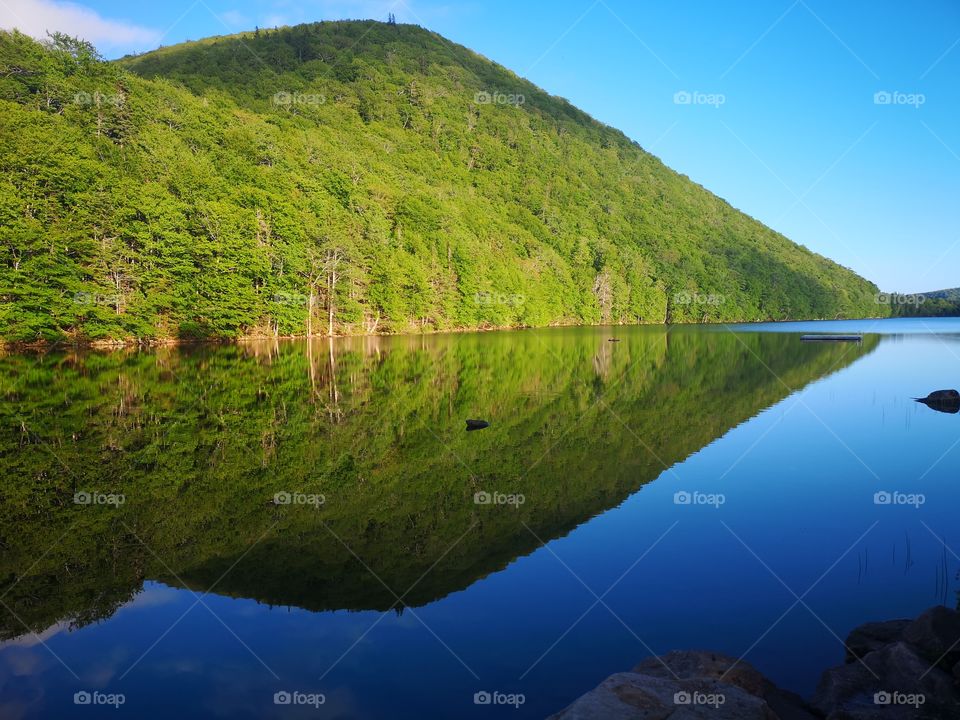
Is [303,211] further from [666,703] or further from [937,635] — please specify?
[666,703]

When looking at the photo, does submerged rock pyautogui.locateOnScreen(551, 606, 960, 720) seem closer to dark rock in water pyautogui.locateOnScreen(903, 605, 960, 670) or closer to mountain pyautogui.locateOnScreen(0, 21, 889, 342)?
dark rock in water pyautogui.locateOnScreen(903, 605, 960, 670)

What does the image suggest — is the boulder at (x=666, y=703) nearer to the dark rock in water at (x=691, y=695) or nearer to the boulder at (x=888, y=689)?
the dark rock in water at (x=691, y=695)

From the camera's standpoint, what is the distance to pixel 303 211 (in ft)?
271

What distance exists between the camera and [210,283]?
66.2 m

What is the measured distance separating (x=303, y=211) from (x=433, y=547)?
7727cm

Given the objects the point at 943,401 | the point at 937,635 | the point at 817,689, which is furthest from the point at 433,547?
the point at 943,401

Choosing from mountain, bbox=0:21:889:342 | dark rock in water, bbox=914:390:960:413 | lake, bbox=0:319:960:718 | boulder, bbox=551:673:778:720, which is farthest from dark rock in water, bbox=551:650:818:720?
mountain, bbox=0:21:889:342

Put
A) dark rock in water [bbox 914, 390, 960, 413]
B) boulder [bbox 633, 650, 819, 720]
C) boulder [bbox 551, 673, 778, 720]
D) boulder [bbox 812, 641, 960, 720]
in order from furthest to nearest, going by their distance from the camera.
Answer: dark rock in water [bbox 914, 390, 960, 413] → boulder [bbox 633, 650, 819, 720] → boulder [bbox 812, 641, 960, 720] → boulder [bbox 551, 673, 778, 720]

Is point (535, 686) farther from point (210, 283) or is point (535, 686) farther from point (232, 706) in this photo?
point (210, 283)

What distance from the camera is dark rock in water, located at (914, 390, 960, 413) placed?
2738cm

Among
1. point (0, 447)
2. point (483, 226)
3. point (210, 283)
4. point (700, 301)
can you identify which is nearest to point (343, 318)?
point (210, 283)

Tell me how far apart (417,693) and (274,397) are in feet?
74.7

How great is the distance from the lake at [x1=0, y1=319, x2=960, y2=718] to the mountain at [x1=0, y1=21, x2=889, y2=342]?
1567 inches

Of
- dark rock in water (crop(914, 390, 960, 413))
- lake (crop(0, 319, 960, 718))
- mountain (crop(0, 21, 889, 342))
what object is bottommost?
lake (crop(0, 319, 960, 718))
